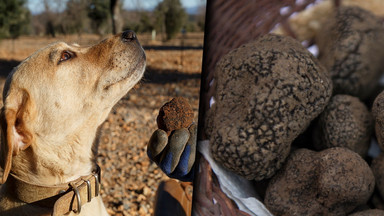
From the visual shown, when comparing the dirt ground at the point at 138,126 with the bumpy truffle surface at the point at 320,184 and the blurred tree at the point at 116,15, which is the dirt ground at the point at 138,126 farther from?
the bumpy truffle surface at the point at 320,184

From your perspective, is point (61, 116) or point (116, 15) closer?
point (61, 116)

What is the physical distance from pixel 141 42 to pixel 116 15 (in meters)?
0.20

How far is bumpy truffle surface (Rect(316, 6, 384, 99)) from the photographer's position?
0.55 meters

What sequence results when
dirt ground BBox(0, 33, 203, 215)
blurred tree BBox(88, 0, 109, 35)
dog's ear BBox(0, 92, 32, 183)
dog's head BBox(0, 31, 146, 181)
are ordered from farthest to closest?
dirt ground BBox(0, 33, 203, 215) < blurred tree BBox(88, 0, 109, 35) < dog's head BBox(0, 31, 146, 181) < dog's ear BBox(0, 92, 32, 183)

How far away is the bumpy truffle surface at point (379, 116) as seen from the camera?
54cm

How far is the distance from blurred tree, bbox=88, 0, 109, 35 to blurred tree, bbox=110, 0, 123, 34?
56 millimetres

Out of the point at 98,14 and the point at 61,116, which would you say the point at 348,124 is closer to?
the point at 61,116

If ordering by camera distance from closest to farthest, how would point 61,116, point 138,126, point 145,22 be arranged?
point 61,116 → point 145,22 → point 138,126

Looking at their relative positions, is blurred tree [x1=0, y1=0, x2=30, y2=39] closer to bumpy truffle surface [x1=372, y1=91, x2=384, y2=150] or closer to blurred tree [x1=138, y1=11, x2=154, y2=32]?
blurred tree [x1=138, y1=11, x2=154, y2=32]

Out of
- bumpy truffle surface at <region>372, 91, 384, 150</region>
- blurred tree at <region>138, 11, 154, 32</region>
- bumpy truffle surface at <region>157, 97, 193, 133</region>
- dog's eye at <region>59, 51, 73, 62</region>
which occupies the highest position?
blurred tree at <region>138, 11, 154, 32</region>

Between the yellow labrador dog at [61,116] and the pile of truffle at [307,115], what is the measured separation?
333 mm

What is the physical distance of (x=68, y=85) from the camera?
0.84 metres

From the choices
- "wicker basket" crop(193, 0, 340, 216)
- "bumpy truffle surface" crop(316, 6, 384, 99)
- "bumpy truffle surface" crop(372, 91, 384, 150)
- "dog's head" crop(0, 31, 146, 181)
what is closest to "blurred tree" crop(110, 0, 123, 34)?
"dog's head" crop(0, 31, 146, 181)

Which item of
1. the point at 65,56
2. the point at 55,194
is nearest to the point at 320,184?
the point at 55,194
